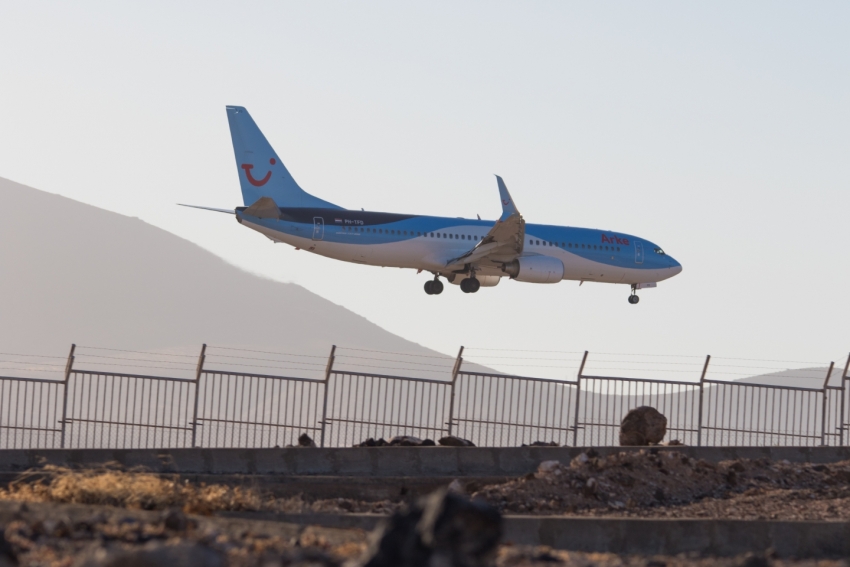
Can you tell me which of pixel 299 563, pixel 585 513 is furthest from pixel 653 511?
pixel 299 563

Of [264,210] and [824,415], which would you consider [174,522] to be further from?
[264,210]

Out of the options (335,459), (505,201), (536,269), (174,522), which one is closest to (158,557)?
(174,522)

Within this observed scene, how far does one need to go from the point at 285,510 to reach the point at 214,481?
1911mm

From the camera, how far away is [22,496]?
10016mm

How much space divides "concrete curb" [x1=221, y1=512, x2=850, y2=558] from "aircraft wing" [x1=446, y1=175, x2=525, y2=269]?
21.7m

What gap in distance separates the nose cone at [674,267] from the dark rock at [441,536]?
30.8 m

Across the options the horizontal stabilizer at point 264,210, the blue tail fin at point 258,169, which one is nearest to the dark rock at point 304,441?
the horizontal stabilizer at point 264,210

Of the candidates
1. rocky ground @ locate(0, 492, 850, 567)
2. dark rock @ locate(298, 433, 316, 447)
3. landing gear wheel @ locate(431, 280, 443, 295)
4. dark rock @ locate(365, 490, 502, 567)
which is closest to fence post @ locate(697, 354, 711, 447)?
dark rock @ locate(298, 433, 316, 447)

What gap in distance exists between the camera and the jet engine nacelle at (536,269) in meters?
32.0

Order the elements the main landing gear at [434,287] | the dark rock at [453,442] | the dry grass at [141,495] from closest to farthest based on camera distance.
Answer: the dry grass at [141,495], the dark rock at [453,442], the main landing gear at [434,287]

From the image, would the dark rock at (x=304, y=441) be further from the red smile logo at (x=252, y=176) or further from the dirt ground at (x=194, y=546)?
the red smile logo at (x=252, y=176)

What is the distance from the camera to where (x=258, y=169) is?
1320 inches

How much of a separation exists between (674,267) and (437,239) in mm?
7588

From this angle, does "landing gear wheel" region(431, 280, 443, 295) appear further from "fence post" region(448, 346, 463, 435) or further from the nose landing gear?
"fence post" region(448, 346, 463, 435)
